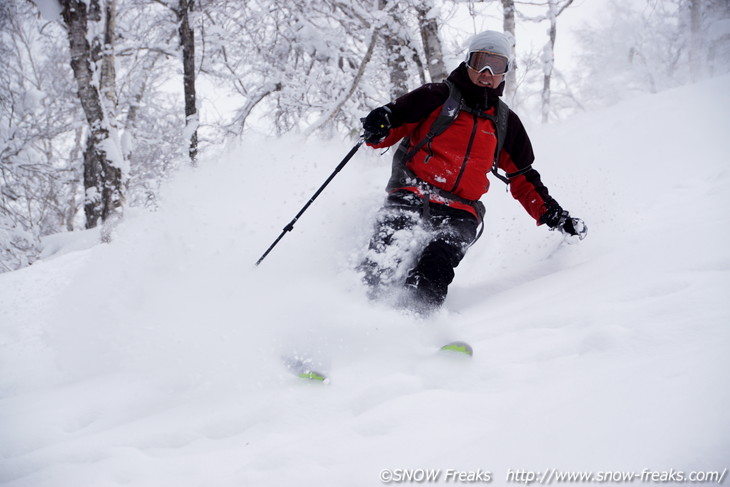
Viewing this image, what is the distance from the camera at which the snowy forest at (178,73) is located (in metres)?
6.07

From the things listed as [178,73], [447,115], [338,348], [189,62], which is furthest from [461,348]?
[178,73]

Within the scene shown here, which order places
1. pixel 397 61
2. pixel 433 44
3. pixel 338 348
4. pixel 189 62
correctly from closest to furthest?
pixel 338 348, pixel 433 44, pixel 397 61, pixel 189 62

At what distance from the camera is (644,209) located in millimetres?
4211

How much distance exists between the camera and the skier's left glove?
3115mm

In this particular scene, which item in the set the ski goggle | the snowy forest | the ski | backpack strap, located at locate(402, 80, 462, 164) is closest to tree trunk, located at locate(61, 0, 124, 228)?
the snowy forest

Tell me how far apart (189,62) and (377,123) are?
578 centimetres

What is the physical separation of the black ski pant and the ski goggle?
100cm

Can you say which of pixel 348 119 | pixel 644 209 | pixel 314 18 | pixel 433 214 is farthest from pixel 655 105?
pixel 433 214

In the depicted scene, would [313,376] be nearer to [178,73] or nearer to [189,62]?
[189,62]

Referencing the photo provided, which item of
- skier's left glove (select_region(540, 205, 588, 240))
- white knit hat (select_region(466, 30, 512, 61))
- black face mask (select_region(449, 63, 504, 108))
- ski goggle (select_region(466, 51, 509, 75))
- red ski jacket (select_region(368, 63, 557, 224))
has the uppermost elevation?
white knit hat (select_region(466, 30, 512, 61))

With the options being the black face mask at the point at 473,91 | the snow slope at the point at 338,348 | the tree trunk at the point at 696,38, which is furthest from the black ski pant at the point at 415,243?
the tree trunk at the point at 696,38

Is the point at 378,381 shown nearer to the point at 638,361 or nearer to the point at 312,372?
the point at 312,372

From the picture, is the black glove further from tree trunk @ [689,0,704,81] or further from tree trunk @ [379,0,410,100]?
tree trunk @ [689,0,704,81]

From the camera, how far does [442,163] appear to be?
118 inches
